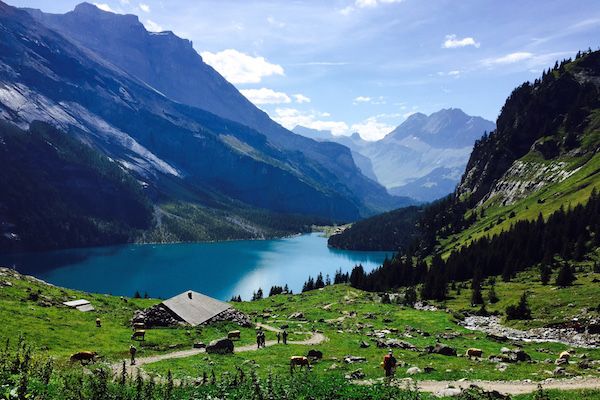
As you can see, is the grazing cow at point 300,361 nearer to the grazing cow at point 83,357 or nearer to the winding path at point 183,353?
the winding path at point 183,353

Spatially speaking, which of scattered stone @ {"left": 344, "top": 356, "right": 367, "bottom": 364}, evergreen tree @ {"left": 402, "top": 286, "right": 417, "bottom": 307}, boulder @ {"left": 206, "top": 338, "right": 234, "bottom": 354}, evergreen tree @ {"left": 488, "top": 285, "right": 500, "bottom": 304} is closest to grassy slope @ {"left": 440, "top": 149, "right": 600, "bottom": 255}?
evergreen tree @ {"left": 402, "top": 286, "right": 417, "bottom": 307}

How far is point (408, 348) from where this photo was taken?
48562mm

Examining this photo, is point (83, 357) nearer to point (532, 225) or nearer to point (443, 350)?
point (443, 350)

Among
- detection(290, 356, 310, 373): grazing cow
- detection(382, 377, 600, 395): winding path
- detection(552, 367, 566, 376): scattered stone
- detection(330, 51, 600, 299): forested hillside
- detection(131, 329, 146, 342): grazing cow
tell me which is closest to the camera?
detection(382, 377, 600, 395): winding path

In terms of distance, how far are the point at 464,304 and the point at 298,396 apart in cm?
7039

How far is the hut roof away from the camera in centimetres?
6178

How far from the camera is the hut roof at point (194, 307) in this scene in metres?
61.8

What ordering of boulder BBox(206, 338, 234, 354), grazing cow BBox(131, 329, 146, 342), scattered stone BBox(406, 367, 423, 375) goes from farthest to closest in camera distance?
grazing cow BBox(131, 329, 146, 342) < boulder BBox(206, 338, 234, 354) < scattered stone BBox(406, 367, 423, 375)

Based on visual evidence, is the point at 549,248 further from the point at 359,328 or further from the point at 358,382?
the point at 358,382

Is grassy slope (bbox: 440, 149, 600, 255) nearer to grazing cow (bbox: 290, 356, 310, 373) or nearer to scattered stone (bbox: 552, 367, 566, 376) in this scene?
scattered stone (bbox: 552, 367, 566, 376)

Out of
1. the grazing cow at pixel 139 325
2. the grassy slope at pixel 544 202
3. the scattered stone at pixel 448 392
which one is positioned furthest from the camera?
the grassy slope at pixel 544 202

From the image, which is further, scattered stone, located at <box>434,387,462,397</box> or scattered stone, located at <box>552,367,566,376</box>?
scattered stone, located at <box>552,367,566,376</box>

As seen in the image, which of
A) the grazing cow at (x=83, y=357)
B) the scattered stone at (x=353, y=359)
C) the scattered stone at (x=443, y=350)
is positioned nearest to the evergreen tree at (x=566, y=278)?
the scattered stone at (x=443, y=350)

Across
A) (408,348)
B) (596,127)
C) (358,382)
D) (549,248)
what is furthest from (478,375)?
(596,127)
